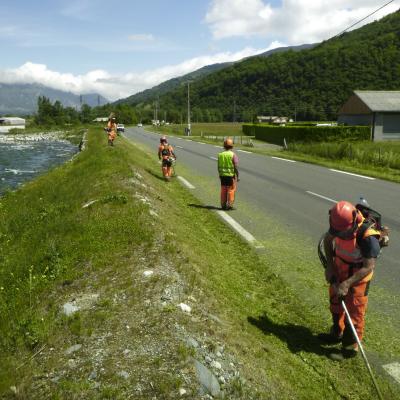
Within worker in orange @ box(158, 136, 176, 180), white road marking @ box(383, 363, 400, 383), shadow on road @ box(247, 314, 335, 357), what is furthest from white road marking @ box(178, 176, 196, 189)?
white road marking @ box(383, 363, 400, 383)

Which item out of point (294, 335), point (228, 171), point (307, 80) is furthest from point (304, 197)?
point (307, 80)

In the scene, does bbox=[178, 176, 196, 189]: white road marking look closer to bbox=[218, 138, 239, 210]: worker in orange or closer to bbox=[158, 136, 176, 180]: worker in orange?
bbox=[158, 136, 176, 180]: worker in orange

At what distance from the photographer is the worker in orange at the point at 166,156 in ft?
47.6

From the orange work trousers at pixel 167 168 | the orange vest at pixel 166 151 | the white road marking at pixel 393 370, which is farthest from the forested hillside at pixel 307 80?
the white road marking at pixel 393 370

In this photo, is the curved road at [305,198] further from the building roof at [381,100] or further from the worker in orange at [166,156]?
the building roof at [381,100]

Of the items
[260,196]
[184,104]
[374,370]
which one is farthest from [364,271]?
[184,104]

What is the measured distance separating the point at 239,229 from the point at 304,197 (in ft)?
13.6

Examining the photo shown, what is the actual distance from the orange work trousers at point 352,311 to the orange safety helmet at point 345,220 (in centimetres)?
61

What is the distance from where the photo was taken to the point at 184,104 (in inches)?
7712

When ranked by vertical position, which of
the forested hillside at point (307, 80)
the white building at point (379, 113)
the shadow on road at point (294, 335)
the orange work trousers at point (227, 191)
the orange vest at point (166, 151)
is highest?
the forested hillside at point (307, 80)

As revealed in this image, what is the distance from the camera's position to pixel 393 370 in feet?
12.7

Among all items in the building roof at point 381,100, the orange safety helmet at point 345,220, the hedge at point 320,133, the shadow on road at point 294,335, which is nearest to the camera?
the orange safety helmet at point 345,220

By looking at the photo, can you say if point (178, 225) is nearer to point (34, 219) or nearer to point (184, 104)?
point (34, 219)

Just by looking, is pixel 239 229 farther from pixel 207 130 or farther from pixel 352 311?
pixel 207 130
